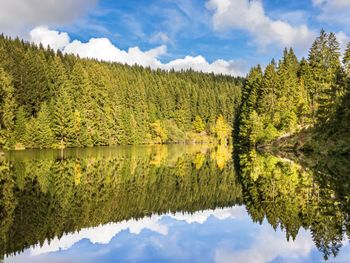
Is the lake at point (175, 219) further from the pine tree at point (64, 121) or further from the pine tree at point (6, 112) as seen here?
the pine tree at point (64, 121)

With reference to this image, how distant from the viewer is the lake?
12.3 m

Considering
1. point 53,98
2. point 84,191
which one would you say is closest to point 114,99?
point 53,98

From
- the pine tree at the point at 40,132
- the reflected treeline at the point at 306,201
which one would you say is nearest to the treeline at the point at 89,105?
the pine tree at the point at 40,132

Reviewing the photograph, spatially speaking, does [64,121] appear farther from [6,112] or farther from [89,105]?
[6,112]

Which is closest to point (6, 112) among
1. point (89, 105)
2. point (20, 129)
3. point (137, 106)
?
point (20, 129)

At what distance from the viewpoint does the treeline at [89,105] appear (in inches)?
2997

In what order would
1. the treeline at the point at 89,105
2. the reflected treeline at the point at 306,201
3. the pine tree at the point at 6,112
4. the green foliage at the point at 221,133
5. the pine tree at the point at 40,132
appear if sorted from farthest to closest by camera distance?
the green foliage at the point at 221,133, the treeline at the point at 89,105, the pine tree at the point at 40,132, the pine tree at the point at 6,112, the reflected treeline at the point at 306,201

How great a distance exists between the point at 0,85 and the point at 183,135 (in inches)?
2783

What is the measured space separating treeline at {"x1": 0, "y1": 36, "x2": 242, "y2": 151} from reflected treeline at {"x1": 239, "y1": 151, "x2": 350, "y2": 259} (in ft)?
165

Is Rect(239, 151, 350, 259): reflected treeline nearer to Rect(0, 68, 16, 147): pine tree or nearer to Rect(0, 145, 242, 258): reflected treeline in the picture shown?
Rect(0, 145, 242, 258): reflected treeline

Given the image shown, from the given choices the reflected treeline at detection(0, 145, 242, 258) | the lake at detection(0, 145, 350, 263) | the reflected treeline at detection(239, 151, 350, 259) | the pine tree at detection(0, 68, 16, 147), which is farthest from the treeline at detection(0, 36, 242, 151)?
the reflected treeline at detection(239, 151, 350, 259)

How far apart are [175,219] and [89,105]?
264 ft

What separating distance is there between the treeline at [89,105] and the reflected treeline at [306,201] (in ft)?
165

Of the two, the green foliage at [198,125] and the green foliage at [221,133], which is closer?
the green foliage at [221,133]
